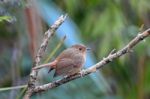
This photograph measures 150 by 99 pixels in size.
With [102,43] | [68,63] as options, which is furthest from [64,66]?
[102,43]

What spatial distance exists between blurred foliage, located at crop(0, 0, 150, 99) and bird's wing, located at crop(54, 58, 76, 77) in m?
1.59

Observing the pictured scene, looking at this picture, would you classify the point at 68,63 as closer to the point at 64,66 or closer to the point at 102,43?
the point at 64,66

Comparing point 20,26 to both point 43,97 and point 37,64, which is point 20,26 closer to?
point 43,97

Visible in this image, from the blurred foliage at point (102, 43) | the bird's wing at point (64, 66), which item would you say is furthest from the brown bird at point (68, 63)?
the blurred foliage at point (102, 43)

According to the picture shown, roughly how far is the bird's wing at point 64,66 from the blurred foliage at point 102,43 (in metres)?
1.59

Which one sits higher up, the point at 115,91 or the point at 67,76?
the point at 115,91

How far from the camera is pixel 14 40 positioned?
5664 mm

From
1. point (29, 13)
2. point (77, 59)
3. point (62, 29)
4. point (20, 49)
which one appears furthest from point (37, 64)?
point (20, 49)

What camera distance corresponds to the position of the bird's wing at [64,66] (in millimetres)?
2949

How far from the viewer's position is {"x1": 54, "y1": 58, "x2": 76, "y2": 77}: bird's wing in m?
2.95

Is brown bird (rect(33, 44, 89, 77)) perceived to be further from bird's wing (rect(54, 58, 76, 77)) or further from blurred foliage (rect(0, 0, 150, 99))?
blurred foliage (rect(0, 0, 150, 99))

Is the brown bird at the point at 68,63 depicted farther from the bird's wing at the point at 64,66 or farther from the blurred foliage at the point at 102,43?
the blurred foliage at the point at 102,43

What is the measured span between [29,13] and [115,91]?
2375 millimetres

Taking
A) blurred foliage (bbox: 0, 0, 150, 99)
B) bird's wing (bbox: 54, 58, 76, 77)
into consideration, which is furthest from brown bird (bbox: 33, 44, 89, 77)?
blurred foliage (bbox: 0, 0, 150, 99)
